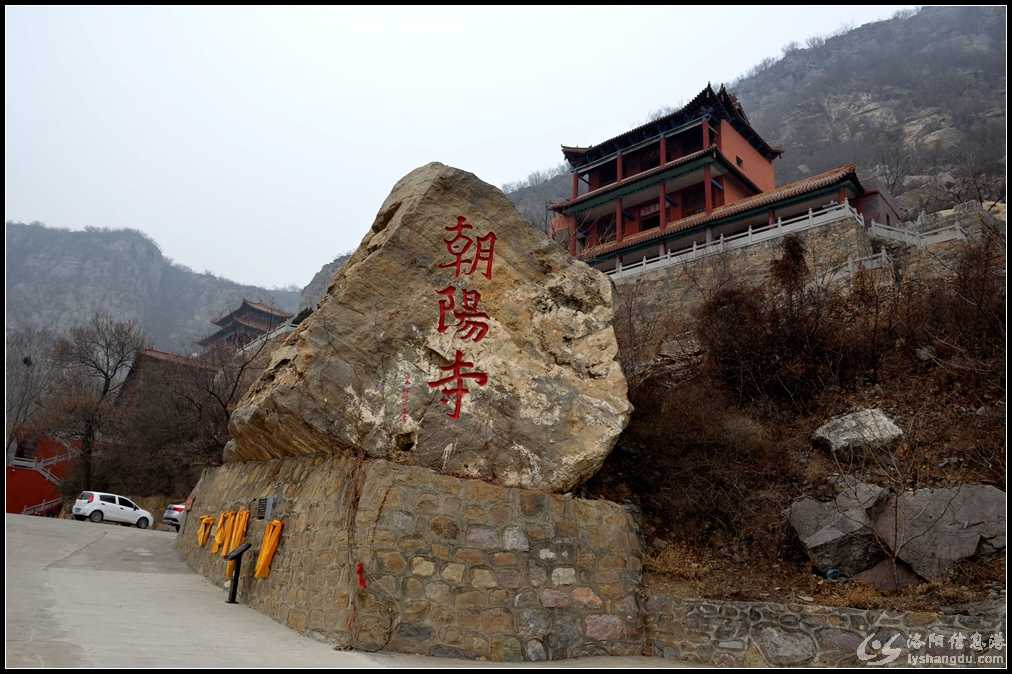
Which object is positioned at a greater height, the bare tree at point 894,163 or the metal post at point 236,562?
the bare tree at point 894,163

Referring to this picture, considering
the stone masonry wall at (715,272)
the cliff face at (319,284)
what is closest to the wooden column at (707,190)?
the stone masonry wall at (715,272)

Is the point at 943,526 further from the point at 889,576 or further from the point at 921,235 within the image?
the point at 921,235

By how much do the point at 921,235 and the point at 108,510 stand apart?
21.1 meters

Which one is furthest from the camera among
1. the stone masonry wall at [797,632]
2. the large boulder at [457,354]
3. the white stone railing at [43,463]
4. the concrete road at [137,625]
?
the white stone railing at [43,463]

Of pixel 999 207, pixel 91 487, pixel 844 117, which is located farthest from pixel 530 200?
pixel 91 487

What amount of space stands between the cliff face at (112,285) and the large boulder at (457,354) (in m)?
58.7

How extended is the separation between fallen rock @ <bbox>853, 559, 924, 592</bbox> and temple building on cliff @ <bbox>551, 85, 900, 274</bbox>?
13029 mm

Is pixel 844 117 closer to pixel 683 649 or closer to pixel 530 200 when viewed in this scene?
pixel 530 200

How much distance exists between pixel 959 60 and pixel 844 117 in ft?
43.3

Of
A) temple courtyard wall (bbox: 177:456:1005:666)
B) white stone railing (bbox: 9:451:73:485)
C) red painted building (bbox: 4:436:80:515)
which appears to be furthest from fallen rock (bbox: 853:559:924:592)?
white stone railing (bbox: 9:451:73:485)

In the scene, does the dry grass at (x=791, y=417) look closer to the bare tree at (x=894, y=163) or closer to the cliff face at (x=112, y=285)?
the bare tree at (x=894, y=163)

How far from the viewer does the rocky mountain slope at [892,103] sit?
3847cm

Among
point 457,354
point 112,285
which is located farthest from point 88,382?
point 112,285

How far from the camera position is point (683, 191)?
2308cm
